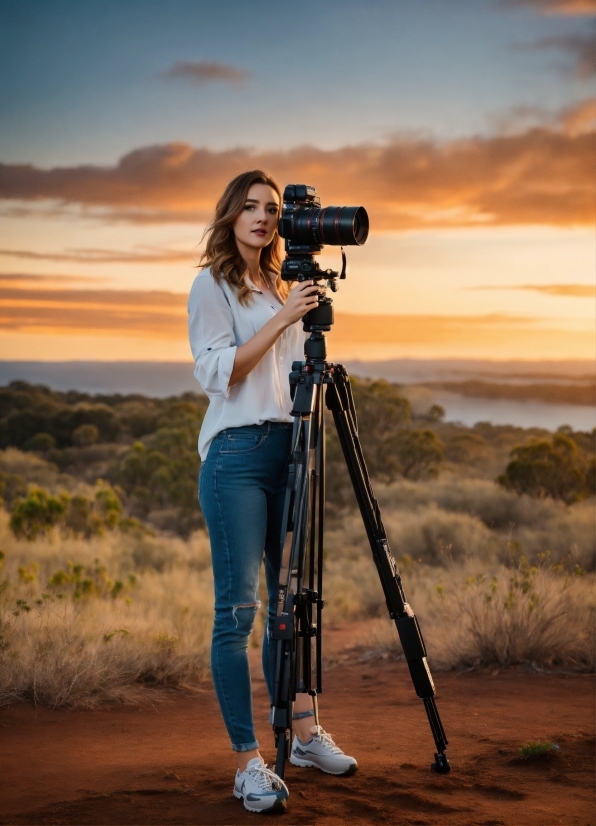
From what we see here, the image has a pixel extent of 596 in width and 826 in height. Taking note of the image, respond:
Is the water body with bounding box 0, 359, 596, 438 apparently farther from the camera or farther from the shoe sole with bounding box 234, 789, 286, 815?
the shoe sole with bounding box 234, 789, 286, 815

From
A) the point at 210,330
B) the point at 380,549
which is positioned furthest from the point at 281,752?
the point at 210,330

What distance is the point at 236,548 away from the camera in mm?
3025

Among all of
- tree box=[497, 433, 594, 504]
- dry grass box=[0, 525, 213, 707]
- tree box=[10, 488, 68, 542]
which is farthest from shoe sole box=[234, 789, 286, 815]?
tree box=[497, 433, 594, 504]

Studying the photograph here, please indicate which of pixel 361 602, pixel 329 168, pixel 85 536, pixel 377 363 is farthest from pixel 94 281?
pixel 377 363

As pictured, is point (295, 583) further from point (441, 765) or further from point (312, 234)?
point (312, 234)

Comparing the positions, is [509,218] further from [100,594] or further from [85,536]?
[100,594]

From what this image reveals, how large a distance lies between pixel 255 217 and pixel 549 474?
9.79 m

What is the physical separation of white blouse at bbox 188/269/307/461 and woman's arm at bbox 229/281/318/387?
0.12 feet

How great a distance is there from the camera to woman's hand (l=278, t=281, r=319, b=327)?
296 centimetres

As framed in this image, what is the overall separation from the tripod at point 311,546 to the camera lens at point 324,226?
33 cm

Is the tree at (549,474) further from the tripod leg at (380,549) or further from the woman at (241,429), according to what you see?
the woman at (241,429)

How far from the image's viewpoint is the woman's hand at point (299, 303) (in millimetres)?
2955

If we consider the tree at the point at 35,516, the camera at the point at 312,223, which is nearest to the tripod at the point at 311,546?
the camera at the point at 312,223

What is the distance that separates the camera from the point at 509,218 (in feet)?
41.0
